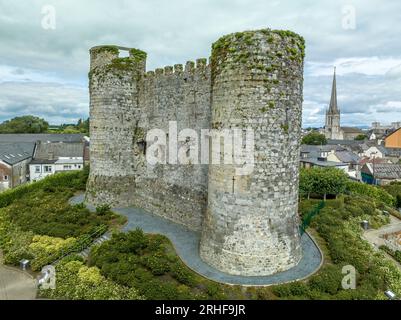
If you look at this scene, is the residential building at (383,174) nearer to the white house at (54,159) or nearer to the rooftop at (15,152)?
the white house at (54,159)

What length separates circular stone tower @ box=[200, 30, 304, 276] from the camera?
40.9 ft

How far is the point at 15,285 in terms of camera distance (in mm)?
14156

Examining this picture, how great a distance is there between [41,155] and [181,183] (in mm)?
39655

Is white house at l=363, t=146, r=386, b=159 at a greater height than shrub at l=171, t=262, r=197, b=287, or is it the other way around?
white house at l=363, t=146, r=386, b=159

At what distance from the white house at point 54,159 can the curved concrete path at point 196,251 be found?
96.9 feet

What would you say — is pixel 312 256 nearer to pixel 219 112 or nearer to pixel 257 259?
pixel 257 259

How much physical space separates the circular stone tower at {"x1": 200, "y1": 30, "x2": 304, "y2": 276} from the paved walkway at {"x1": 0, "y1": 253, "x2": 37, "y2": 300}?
846 centimetres

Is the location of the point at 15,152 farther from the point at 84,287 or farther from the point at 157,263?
the point at 157,263

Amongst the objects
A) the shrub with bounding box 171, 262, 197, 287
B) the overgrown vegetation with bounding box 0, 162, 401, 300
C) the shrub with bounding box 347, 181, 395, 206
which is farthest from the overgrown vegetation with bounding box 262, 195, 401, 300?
the shrub with bounding box 347, 181, 395, 206

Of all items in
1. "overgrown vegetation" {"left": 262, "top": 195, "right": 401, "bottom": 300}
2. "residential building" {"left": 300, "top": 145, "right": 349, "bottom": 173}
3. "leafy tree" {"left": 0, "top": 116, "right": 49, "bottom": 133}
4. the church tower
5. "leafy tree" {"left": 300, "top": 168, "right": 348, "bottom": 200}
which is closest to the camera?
"overgrown vegetation" {"left": 262, "top": 195, "right": 401, "bottom": 300}

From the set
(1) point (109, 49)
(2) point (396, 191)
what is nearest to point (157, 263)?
(1) point (109, 49)

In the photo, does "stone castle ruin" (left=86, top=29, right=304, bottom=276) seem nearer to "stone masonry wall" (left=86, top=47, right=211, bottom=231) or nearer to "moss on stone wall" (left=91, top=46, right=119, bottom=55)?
"stone masonry wall" (left=86, top=47, right=211, bottom=231)

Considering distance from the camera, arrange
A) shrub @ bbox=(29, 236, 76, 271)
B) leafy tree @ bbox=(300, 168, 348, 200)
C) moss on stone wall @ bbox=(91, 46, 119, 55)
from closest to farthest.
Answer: shrub @ bbox=(29, 236, 76, 271) → moss on stone wall @ bbox=(91, 46, 119, 55) → leafy tree @ bbox=(300, 168, 348, 200)
